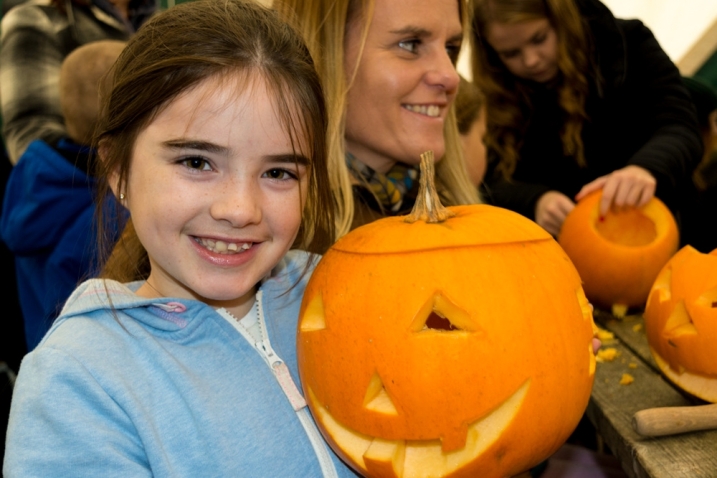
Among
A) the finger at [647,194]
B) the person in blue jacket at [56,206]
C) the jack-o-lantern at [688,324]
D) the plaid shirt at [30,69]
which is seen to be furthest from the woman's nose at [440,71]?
the plaid shirt at [30,69]

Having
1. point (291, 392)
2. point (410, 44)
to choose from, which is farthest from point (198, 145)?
point (410, 44)

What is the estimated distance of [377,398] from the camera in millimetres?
863

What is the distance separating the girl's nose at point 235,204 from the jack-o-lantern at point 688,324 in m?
0.72

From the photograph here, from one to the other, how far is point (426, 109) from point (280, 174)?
637 mm

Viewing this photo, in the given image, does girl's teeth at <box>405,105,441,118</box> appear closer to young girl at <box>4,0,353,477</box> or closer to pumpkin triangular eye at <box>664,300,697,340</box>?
young girl at <box>4,0,353,477</box>

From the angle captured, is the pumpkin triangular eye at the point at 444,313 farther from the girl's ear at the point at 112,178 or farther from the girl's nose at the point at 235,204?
the girl's ear at the point at 112,178

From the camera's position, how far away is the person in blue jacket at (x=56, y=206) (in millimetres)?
1883

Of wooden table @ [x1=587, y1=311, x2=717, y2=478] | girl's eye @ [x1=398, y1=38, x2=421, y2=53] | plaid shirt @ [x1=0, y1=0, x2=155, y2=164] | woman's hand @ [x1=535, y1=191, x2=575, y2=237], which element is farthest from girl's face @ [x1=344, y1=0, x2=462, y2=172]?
plaid shirt @ [x1=0, y1=0, x2=155, y2=164]

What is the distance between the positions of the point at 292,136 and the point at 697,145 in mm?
1686

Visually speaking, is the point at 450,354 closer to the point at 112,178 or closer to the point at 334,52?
the point at 112,178

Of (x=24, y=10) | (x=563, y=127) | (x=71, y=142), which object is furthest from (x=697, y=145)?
(x=24, y=10)

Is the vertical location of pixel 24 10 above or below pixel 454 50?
below

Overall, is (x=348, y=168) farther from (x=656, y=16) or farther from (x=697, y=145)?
(x=656, y=16)

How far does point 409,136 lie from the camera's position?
1522mm
